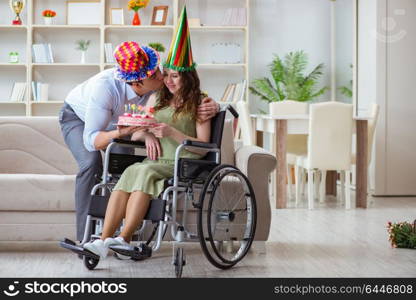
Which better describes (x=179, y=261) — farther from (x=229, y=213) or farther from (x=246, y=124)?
(x=246, y=124)

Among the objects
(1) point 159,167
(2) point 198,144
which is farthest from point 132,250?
(2) point 198,144

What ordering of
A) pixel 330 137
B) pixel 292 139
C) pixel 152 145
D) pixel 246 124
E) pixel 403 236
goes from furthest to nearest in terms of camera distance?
pixel 292 139 < pixel 246 124 < pixel 330 137 < pixel 403 236 < pixel 152 145

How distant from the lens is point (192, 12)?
8.69m

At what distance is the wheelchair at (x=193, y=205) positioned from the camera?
3.37 m

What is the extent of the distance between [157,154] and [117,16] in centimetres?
499

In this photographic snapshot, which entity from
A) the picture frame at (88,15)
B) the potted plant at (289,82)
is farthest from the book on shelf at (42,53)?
the potted plant at (289,82)

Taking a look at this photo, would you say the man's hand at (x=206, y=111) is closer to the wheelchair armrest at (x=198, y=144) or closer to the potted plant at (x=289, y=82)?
the wheelchair armrest at (x=198, y=144)

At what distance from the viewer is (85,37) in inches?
339

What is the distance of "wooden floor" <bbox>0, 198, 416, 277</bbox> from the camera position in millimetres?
3607

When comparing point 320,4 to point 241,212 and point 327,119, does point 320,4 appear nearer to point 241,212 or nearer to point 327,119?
point 327,119

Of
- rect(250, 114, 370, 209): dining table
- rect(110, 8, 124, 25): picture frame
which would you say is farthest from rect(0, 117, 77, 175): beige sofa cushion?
rect(110, 8, 124, 25): picture frame

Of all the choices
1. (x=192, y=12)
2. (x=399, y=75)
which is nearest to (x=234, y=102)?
(x=192, y=12)

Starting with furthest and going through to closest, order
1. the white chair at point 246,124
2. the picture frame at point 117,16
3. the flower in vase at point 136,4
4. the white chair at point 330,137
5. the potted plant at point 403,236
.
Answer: the picture frame at point 117,16 → the flower in vase at point 136,4 → the white chair at point 246,124 → the white chair at point 330,137 → the potted plant at point 403,236

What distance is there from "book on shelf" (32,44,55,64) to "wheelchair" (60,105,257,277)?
4.72m
